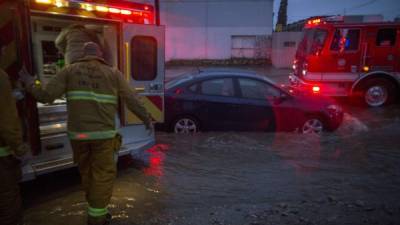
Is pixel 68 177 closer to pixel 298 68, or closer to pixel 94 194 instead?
pixel 94 194

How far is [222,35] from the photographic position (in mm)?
26562

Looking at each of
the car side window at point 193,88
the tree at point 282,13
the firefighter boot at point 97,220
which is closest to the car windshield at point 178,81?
the car side window at point 193,88

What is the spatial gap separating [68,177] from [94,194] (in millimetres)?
1670

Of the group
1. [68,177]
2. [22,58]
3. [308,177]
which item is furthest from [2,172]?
[308,177]

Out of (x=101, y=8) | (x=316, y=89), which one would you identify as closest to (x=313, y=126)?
(x=316, y=89)

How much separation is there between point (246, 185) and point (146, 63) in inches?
84.5

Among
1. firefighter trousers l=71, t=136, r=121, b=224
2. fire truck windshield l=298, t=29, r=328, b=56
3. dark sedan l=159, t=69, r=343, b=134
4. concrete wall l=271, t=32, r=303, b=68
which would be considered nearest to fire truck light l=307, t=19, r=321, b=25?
fire truck windshield l=298, t=29, r=328, b=56

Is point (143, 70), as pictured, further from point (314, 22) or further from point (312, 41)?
point (314, 22)

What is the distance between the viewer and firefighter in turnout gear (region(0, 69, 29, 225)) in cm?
320

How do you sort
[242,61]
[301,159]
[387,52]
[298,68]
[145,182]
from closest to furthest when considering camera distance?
1. [145,182]
2. [301,159]
3. [387,52]
4. [298,68]
5. [242,61]

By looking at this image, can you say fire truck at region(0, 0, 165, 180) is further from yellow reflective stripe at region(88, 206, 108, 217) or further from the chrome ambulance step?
yellow reflective stripe at region(88, 206, 108, 217)

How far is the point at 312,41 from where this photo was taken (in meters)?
11.0

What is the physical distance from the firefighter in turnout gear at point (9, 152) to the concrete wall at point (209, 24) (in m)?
23.5

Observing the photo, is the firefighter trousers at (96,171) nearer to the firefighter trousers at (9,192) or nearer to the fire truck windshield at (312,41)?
the firefighter trousers at (9,192)
